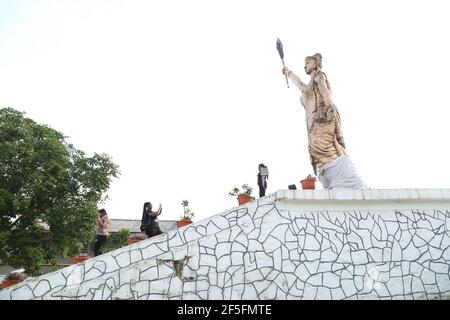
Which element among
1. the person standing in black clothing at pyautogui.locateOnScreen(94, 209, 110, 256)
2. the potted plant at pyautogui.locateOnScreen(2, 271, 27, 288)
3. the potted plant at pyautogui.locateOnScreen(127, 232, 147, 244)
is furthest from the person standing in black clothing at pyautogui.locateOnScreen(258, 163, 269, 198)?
the potted plant at pyautogui.locateOnScreen(2, 271, 27, 288)

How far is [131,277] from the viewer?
5.15 m

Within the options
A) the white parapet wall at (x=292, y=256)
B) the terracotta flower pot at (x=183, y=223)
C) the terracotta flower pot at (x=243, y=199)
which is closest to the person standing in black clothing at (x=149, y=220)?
the terracotta flower pot at (x=183, y=223)

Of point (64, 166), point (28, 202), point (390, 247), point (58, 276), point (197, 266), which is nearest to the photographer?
point (58, 276)

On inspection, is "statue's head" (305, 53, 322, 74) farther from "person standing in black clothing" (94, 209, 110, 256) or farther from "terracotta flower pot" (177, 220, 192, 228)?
"person standing in black clothing" (94, 209, 110, 256)

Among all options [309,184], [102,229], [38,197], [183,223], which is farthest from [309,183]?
[38,197]

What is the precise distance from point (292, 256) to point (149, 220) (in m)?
2.62

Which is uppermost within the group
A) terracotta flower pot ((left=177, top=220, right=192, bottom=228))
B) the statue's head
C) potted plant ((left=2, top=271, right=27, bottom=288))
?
the statue's head

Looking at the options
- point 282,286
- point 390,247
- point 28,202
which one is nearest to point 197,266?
point 282,286

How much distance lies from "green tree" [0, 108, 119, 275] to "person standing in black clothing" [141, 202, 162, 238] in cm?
655

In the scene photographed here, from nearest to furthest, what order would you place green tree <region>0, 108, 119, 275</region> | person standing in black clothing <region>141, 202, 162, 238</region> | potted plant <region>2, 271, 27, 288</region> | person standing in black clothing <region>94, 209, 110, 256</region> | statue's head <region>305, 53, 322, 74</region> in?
potted plant <region>2, 271, 27, 288</region>, person standing in black clothing <region>141, 202, 162, 238</region>, person standing in black clothing <region>94, 209, 110, 256</region>, statue's head <region>305, 53, 322, 74</region>, green tree <region>0, 108, 119, 275</region>

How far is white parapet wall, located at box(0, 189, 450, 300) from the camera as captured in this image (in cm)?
513

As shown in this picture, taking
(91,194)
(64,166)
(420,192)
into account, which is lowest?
(420,192)

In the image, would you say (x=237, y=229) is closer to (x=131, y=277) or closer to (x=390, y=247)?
(x=131, y=277)

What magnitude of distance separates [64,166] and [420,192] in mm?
10720
